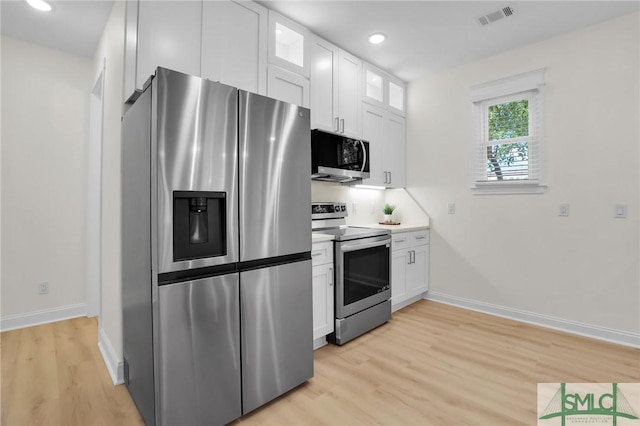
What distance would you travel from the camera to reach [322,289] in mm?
2561

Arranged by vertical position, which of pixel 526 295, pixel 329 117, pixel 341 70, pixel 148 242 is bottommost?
pixel 526 295

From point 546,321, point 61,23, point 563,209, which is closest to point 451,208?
point 563,209

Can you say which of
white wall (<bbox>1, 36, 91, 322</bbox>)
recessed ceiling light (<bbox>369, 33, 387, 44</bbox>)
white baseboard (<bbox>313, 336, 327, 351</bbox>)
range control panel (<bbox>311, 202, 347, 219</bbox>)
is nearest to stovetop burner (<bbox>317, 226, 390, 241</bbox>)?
range control panel (<bbox>311, 202, 347, 219</bbox>)

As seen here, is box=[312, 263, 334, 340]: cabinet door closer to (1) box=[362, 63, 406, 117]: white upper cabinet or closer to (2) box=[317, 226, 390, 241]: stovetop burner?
(2) box=[317, 226, 390, 241]: stovetop burner

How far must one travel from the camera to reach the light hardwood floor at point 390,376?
1.79 meters

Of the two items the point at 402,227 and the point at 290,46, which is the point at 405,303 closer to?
the point at 402,227

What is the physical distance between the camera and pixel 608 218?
2.79 metres

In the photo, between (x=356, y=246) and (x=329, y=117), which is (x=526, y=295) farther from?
(x=329, y=117)

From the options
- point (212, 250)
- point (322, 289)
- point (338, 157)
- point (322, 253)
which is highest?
point (338, 157)

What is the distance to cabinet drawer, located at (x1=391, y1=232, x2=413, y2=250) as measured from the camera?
335cm

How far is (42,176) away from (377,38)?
3466 millimetres

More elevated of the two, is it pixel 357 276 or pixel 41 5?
pixel 41 5

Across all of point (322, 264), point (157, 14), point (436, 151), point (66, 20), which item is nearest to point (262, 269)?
point (322, 264)

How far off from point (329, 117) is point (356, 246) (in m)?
1.27
